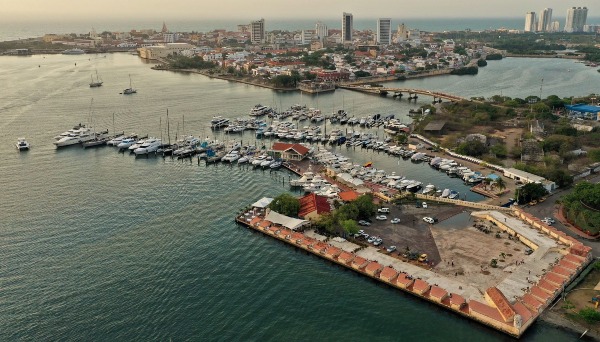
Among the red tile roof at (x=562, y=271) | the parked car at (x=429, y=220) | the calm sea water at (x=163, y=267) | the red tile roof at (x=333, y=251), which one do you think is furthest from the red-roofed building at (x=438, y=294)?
the parked car at (x=429, y=220)

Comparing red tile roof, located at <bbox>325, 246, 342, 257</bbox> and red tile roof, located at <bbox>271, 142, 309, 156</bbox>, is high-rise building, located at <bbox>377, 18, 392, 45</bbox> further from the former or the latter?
red tile roof, located at <bbox>325, 246, 342, 257</bbox>

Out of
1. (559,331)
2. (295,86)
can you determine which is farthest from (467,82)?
(559,331)

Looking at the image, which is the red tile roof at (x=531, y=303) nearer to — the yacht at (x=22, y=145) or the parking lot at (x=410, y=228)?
the parking lot at (x=410, y=228)

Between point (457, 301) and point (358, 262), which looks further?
point (358, 262)

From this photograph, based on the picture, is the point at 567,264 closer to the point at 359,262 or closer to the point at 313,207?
the point at 359,262

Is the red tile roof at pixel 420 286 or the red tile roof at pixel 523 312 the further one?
the red tile roof at pixel 420 286

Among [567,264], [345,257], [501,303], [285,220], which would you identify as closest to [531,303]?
[501,303]
